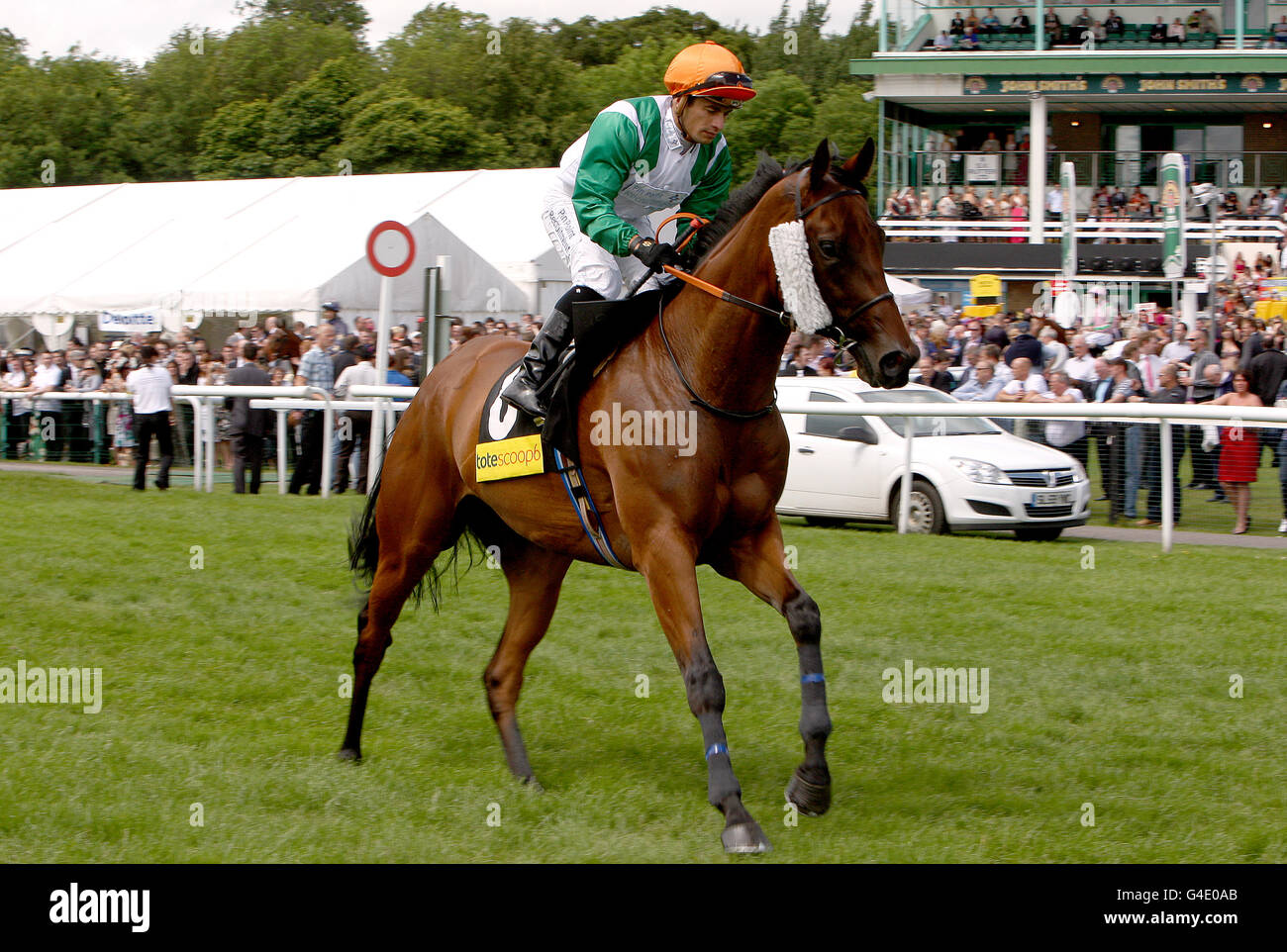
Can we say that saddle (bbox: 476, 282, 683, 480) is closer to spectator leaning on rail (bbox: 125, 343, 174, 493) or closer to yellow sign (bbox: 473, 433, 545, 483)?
yellow sign (bbox: 473, 433, 545, 483)

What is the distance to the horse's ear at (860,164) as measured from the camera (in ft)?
14.5

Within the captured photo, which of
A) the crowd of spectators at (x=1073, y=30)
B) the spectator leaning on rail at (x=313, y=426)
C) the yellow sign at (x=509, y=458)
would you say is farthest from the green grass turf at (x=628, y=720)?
the crowd of spectators at (x=1073, y=30)

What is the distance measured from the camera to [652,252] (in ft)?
15.8

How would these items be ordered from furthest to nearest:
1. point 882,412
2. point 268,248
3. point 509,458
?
point 268,248, point 882,412, point 509,458

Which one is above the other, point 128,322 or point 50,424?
point 128,322

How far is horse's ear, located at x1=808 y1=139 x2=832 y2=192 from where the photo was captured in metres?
4.36

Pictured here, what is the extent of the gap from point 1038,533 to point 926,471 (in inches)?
42.8

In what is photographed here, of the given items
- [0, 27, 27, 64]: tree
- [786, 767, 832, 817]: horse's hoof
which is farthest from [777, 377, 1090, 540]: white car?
[0, 27, 27, 64]: tree

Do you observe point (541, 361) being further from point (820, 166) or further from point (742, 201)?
point (820, 166)

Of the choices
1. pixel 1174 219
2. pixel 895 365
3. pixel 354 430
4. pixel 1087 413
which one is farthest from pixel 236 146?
pixel 895 365

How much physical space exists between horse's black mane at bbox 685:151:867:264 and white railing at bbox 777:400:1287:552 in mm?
7050

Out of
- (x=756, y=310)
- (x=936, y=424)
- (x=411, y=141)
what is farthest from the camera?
(x=411, y=141)

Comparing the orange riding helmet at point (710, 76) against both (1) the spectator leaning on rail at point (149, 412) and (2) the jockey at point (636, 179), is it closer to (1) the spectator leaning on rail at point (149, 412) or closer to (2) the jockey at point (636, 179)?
(2) the jockey at point (636, 179)
